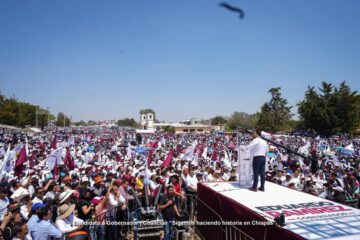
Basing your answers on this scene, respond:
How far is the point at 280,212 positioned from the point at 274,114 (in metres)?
72.5

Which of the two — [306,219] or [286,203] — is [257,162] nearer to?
[286,203]

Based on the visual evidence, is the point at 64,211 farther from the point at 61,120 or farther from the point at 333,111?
the point at 61,120

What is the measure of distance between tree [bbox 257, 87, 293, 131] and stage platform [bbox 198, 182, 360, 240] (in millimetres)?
67566

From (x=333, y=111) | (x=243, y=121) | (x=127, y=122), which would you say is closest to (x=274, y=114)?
(x=333, y=111)

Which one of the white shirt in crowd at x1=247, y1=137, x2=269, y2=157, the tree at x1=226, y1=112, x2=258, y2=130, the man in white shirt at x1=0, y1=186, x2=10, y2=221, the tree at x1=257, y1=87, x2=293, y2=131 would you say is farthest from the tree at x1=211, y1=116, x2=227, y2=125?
the man in white shirt at x1=0, y1=186, x2=10, y2=221

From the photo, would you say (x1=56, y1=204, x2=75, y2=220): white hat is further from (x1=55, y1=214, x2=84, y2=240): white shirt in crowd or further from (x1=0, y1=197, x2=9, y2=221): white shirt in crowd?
(x1=0, y1=197, x2=9, y2=221): white shirt in crowd

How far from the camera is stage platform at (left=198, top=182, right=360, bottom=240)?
155 inches

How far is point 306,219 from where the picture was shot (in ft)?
14.6

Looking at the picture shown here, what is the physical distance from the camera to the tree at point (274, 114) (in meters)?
71.4

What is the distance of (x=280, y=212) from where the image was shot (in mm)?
4805

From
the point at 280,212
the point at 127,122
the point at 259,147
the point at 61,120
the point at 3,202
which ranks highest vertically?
the point at 127,122

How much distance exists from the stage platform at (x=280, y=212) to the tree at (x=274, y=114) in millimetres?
67566

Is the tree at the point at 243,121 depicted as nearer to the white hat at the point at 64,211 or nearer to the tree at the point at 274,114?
the tree at the point at 274,114

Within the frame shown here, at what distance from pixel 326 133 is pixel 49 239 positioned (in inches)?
2467
